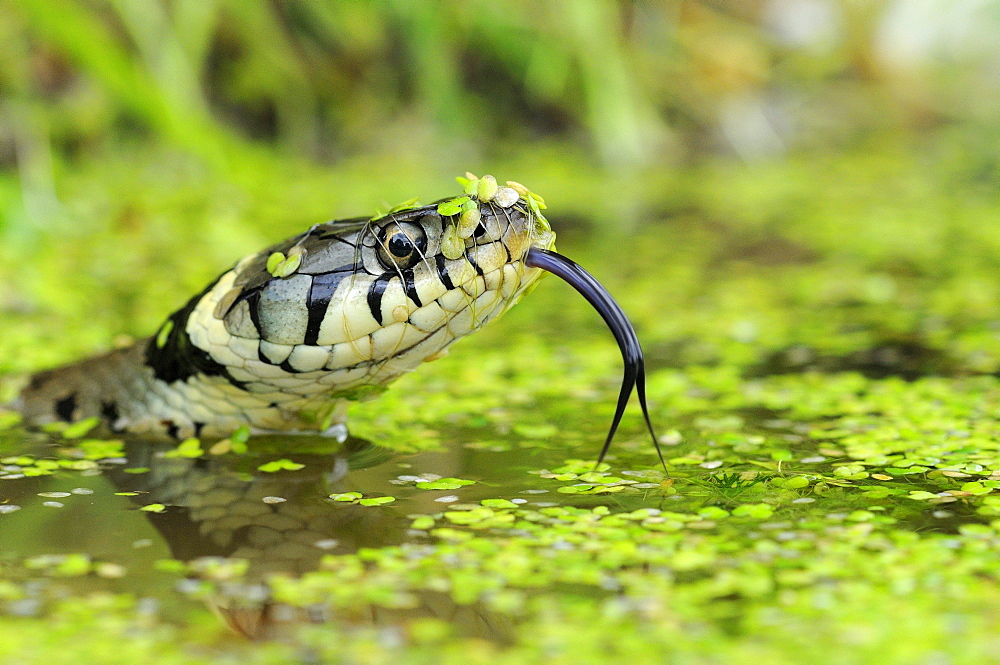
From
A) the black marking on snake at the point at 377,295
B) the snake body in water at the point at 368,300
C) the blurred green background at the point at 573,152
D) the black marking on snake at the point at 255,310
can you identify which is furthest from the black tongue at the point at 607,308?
the blurred green background at the point at 573,152

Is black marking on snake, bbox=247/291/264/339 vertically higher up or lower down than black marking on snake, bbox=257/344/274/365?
higher up

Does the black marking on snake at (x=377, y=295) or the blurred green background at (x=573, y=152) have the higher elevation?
the blurred green background at (x=573, y=152)

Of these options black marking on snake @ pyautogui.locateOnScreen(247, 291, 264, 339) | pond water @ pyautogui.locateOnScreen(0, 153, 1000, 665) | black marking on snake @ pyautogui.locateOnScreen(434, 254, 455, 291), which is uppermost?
black marking on snake @ pyautogui.locateOnScreen(434, 254, 455, 291)

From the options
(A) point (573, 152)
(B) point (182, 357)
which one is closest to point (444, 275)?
(B) point (182, 357)

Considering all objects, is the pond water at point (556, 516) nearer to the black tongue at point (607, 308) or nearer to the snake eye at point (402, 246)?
the black tongue at point (607, 308)

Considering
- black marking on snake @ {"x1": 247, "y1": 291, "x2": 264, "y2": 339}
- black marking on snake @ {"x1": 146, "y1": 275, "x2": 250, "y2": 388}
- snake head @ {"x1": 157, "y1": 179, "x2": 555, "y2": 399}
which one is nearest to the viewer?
snake head @ {"x1": 157, "y1": 179, "x2": 555, "y2": 399}

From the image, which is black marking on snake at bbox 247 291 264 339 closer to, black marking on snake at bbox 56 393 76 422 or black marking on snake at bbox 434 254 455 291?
black marking on snake at bbox 434 254 455 291

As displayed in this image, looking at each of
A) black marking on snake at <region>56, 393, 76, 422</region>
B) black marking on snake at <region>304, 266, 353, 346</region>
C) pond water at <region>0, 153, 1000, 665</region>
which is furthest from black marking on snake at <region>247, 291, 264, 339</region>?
black marking on snake at <region>56, 393, 76, 422</region>

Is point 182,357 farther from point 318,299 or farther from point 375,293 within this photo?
point 375,293
